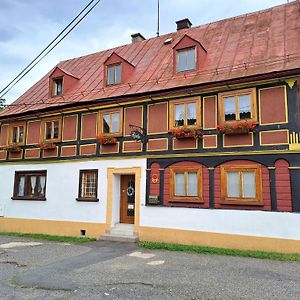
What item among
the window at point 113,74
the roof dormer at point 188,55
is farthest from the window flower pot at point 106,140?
the roof dormer at point 188,55

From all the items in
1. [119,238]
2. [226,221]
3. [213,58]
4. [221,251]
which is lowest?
[221,251]

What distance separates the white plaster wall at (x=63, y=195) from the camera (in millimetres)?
13484

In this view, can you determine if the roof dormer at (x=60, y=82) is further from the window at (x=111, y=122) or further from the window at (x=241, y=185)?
the window at (x=241, y=185)

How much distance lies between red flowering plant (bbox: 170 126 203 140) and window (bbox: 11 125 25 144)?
8502mm

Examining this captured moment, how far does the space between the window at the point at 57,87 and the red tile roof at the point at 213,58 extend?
0.48 m

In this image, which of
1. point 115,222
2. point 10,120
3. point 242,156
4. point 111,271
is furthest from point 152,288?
point 10,120

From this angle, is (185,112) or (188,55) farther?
(188,55)

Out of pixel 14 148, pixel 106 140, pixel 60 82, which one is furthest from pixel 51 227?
pixel 60 82

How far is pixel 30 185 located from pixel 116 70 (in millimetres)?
6902

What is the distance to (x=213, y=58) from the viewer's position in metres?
13.2

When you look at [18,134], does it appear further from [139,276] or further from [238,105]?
[139,276]

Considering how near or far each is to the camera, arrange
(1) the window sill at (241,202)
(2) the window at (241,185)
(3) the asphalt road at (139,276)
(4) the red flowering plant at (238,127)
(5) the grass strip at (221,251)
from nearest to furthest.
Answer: (3) the asphalt road at (139,276) < (5) the grass strip at (221,251) < (1) the window sill at (241,202) < (2) the window at (241,185) < (4) the red flowering plant at (238,127)

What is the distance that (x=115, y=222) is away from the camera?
1347 centimetres

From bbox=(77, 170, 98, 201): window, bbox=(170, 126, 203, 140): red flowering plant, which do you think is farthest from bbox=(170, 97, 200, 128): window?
bbox=(77, 170, 98, 201): window
